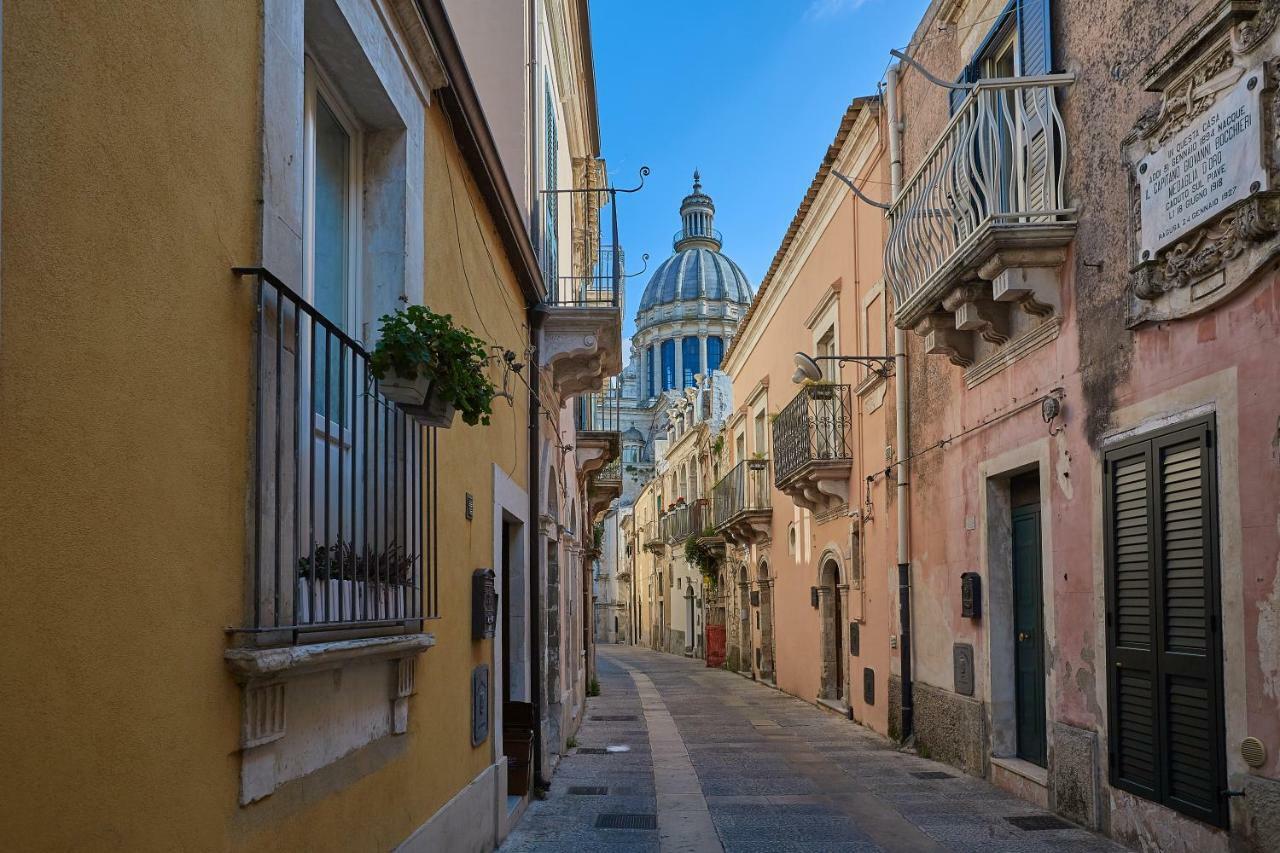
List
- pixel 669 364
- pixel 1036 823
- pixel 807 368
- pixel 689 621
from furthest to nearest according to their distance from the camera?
pixel 669 364 < pixel 689 621 < pixel 807 368 < pixel 1036 823

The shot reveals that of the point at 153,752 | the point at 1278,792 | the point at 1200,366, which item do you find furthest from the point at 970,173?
the point at 153,752

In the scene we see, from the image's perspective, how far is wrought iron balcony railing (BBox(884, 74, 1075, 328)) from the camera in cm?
820

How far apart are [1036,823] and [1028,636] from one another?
1847 mm

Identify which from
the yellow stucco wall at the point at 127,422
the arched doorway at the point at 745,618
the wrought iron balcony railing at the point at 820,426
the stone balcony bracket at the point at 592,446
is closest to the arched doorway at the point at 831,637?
the wrought iron balcony railing at the point at 820,426

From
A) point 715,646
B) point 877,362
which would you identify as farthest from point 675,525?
point 877,362

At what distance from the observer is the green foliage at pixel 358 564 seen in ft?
12.2

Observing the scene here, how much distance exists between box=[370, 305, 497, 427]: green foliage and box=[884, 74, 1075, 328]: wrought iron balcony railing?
4907mm

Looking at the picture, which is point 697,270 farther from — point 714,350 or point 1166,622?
point 1166,622

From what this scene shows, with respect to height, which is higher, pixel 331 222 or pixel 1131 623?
pixel 331 222

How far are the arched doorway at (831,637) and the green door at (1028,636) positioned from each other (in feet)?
23.9

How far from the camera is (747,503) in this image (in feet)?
79.4

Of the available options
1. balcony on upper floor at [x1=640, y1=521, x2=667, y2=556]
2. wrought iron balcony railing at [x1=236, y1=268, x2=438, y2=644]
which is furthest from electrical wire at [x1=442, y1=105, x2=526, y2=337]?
balcony on upper floor at [x1=640, y1=521, x2=667, y2=556]

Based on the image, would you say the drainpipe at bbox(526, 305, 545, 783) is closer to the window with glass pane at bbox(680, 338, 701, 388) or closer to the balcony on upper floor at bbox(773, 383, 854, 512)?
the balcony on upper floor at bbox(773, 383, 854, 512)

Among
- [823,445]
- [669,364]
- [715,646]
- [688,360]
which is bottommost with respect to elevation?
[715,646]
